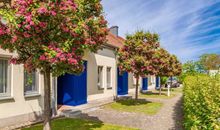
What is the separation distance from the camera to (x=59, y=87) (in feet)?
47.1

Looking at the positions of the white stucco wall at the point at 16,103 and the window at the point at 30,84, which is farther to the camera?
the window at the point at 30,84

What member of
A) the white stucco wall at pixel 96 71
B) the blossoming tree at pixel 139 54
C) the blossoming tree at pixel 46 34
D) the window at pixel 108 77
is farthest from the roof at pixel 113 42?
the blossoming tree at pixel 46 34

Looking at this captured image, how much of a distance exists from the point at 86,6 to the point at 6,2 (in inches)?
94.1

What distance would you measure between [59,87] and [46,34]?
8.92 m

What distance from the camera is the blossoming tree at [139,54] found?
15000 millimetres

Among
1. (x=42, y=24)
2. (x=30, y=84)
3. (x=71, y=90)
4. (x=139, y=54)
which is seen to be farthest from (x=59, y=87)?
(x=42, y=24)

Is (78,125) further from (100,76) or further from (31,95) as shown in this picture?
(100,76)

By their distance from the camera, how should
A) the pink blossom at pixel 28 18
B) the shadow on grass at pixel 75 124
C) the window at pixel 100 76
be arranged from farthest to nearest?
the window at pixel 100 76
the shadow on grass at pixel 75 124
the pink blossom at pixel 28 18

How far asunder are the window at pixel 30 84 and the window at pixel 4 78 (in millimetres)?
853

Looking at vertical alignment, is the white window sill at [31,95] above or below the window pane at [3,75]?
below

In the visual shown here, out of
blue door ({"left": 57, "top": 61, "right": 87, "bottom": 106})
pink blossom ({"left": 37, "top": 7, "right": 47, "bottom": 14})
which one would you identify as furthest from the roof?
pink blossom ({"left": 37, "top": 7, "right": 47, "bottom": 14})

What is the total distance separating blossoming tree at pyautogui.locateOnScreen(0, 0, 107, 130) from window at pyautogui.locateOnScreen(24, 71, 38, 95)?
3.82 meters

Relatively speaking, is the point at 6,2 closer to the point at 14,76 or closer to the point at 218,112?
the point at 14,76

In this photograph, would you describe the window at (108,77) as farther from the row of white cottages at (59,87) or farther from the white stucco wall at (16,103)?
the white stucco wall at (16,103)
